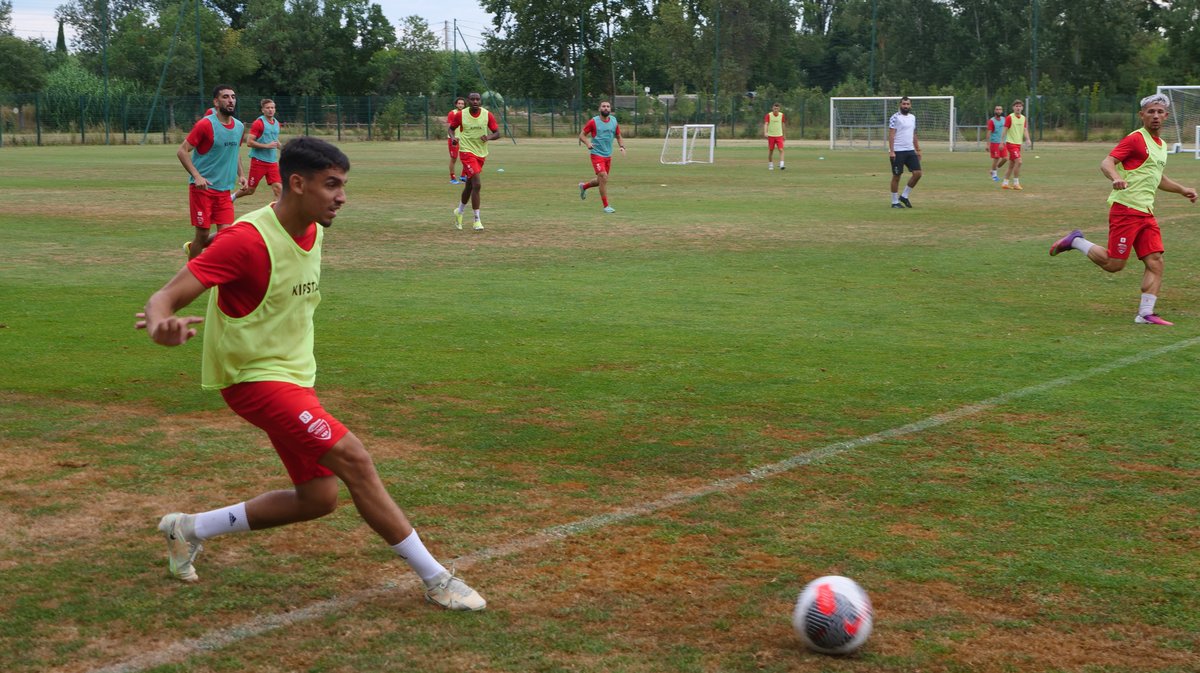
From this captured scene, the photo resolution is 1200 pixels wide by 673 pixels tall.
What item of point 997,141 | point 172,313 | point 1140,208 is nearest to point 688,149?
point 997,141

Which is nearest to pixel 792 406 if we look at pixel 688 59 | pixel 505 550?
pixel 505 550

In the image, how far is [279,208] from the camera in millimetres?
4832

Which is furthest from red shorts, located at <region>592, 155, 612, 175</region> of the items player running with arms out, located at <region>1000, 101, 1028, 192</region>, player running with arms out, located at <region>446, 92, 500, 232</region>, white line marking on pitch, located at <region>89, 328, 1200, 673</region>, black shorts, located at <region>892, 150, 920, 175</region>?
white line marking on pitch, located at <region>89, 328, 1200, 673</region>

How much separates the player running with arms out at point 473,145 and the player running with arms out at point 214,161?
17.9 feet

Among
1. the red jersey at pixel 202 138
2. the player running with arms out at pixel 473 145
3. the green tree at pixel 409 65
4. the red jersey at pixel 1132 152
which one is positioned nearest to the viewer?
the red jersey at pixel 1132 152

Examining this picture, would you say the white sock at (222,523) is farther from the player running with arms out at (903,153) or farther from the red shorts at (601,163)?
the player running with arms out at (903,153)

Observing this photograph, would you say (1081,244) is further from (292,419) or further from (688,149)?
(688,149)

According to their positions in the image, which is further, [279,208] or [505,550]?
[505,550]

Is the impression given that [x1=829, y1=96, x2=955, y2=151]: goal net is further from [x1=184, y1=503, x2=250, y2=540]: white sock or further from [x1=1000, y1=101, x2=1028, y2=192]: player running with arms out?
[x1=184, y1=503, x2=250, y2=540]: white sock

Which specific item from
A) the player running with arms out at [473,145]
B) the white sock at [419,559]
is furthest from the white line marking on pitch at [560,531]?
the player running with arms out at [473,145]

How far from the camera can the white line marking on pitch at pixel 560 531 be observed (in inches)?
176

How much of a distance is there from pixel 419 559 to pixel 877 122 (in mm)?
57409

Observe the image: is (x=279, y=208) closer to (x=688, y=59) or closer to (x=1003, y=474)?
(x=1003, y=474)

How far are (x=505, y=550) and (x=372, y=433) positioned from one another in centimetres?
226
